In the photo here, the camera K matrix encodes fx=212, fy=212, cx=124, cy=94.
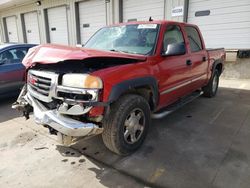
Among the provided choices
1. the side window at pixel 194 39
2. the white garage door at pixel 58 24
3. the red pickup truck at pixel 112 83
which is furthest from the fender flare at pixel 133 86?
the white garage door at pixel 58 24

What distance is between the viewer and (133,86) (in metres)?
2.79

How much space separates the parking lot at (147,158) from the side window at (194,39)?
1.51m

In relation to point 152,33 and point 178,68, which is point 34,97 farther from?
point 178,68

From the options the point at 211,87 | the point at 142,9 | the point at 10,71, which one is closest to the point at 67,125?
the point at 10,71

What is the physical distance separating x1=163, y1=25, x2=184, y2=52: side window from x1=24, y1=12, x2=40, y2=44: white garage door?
15.0 m

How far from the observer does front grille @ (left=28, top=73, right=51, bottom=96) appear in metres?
2.74

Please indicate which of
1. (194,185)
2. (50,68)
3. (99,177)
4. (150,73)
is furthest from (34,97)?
(194,185)

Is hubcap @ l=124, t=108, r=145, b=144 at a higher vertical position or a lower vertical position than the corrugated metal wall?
lower

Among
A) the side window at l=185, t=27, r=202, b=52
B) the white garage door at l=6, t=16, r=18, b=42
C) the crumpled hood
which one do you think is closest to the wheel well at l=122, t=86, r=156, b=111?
A: the crumpled hood

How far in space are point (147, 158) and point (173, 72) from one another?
1521 millimetres

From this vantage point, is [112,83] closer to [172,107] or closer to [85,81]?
[85,81]

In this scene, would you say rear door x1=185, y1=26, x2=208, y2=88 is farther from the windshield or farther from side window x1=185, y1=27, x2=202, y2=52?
the windshield

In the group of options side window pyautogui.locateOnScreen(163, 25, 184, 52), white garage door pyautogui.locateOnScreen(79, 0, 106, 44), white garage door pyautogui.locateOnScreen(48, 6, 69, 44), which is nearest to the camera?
side window pyautogui.locateOnScreen(163, 25, 184, 52)

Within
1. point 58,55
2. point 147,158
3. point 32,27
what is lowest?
point 147,158
